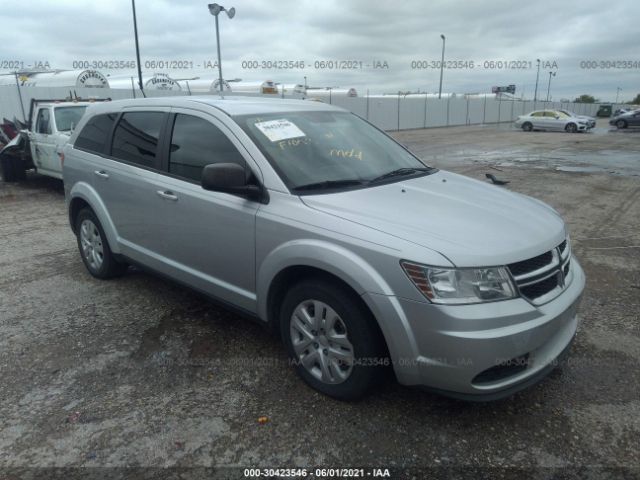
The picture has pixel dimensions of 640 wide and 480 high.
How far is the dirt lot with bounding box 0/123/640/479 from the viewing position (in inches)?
102

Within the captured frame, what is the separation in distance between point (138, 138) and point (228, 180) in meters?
1.64

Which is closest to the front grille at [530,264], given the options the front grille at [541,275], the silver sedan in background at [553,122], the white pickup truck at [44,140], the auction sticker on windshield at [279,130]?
the front grille at [541,275]

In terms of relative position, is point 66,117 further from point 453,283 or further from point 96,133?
point 453,283

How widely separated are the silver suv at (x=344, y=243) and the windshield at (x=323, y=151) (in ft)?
0.05

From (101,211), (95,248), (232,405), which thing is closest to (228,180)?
(232,405)

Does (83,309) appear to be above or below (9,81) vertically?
below

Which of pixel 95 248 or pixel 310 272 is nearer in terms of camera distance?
pixel 310 272

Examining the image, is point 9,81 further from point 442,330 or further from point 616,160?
point 442,330

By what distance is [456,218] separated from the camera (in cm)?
288

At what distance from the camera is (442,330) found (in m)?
2.47

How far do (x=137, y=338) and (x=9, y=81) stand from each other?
27967 millimetres

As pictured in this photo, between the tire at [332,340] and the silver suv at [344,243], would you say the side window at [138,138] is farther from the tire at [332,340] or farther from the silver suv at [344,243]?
the tire at [332,340]

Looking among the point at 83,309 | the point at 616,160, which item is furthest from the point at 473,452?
the point at 616,160

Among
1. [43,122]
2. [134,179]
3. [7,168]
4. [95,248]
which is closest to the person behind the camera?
[134,179]
